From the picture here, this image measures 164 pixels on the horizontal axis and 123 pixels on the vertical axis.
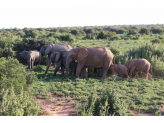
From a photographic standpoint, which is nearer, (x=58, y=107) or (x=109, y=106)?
(x=109, y=106)

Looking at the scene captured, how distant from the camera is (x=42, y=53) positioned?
15367 millimetres

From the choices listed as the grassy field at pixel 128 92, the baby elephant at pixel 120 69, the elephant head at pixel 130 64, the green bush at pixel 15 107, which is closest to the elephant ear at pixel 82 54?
the grassy field at pixel 128 92

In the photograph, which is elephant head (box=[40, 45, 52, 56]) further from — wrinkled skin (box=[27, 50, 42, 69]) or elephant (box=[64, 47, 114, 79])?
elephant (box=[64, 47, 114, 79])

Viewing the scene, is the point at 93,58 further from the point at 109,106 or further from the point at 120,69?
the point at 109,106

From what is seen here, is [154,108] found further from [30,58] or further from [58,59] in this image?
[30,58]

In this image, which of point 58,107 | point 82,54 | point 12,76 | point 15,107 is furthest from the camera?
point 82,54

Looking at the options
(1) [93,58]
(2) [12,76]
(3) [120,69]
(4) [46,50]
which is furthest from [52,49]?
(2) [12,76]

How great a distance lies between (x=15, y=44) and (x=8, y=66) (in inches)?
467

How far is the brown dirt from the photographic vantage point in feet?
17.5

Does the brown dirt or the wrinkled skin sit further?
the wrinkled skin

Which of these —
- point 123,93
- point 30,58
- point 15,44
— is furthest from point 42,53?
point 123,93

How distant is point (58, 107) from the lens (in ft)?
19.4

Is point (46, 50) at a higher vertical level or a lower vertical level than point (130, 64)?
higher

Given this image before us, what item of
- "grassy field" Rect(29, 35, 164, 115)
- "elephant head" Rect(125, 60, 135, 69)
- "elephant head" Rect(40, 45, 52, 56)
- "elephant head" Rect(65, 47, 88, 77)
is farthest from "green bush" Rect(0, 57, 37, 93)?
"elephant head" Rect(40, 45, 52, 56)
